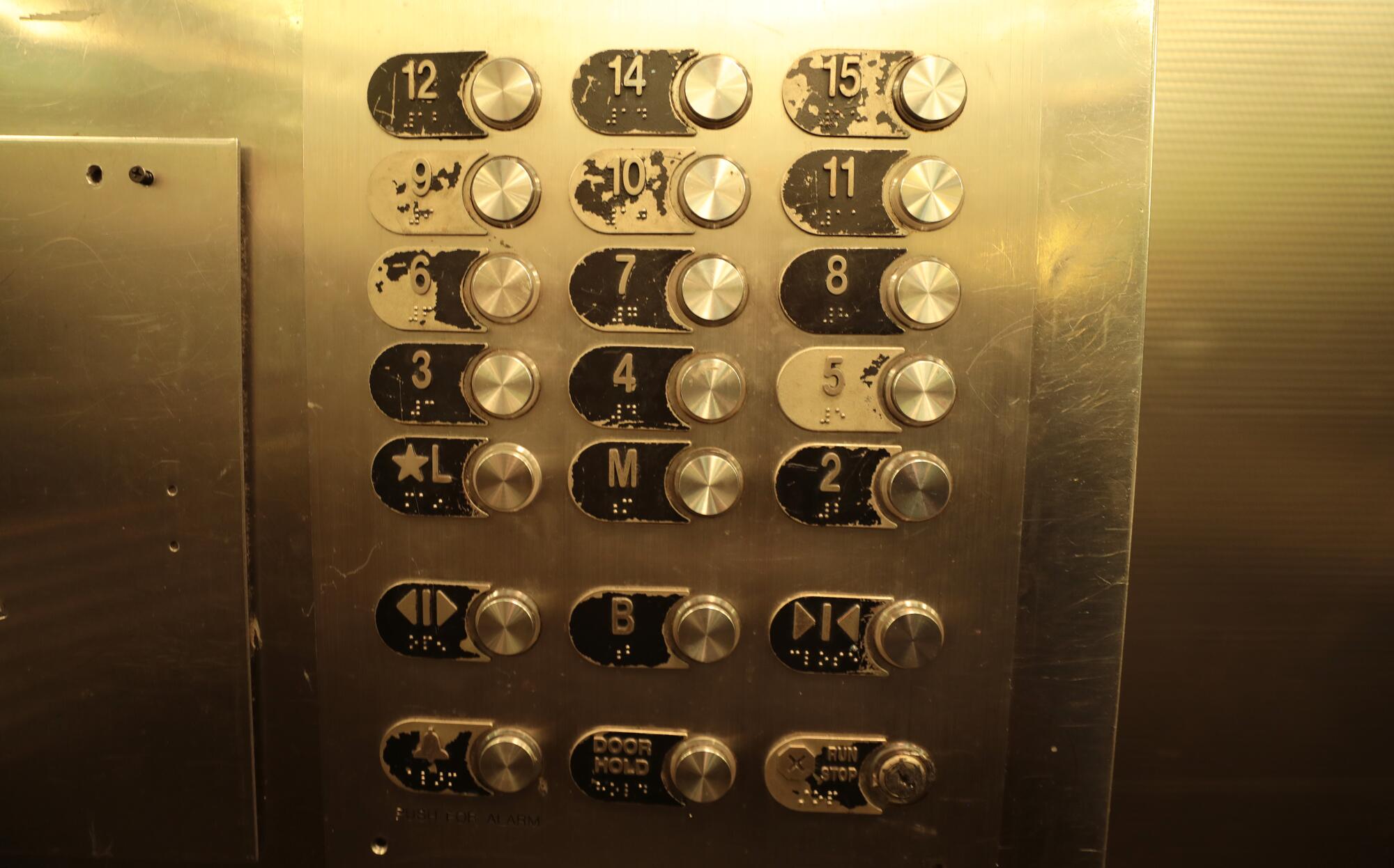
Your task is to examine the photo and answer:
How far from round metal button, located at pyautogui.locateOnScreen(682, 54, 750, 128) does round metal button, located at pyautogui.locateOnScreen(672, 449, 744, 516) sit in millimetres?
389

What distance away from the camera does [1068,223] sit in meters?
0.72

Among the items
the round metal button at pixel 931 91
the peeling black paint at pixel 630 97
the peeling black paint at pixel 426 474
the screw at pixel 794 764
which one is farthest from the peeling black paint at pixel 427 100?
the screw at pixel 794 764

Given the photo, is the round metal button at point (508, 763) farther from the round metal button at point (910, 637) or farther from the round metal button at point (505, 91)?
the round metal button at point (505, 91)

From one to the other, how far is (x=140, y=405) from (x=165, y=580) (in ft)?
0.73

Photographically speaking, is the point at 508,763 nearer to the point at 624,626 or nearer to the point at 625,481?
the point at 624,626

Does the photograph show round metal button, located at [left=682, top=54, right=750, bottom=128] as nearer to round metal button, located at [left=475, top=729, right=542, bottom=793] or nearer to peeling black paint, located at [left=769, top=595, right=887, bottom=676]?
peeling black paint, located at [left=769, top=595, right=887, bottom=676]

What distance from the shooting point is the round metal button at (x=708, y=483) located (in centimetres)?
73

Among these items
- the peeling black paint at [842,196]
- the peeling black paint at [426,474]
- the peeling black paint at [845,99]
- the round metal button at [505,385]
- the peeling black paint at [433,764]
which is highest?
the peeling black paint at [845,99]

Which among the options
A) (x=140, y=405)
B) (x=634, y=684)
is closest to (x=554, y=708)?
(x=634, y=684)

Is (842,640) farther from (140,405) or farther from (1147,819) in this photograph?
(140,405)

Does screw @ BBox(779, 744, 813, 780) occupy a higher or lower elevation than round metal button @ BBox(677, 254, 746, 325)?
lower

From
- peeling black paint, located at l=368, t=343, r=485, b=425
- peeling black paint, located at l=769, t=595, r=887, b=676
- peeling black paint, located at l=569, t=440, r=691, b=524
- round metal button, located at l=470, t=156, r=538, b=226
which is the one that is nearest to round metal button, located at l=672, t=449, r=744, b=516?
peeling black paint, located at l=569, t=440, r=691, b=524

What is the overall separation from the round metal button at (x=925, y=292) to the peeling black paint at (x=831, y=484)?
0.53 ft

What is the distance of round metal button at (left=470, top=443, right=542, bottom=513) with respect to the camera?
74 cm
